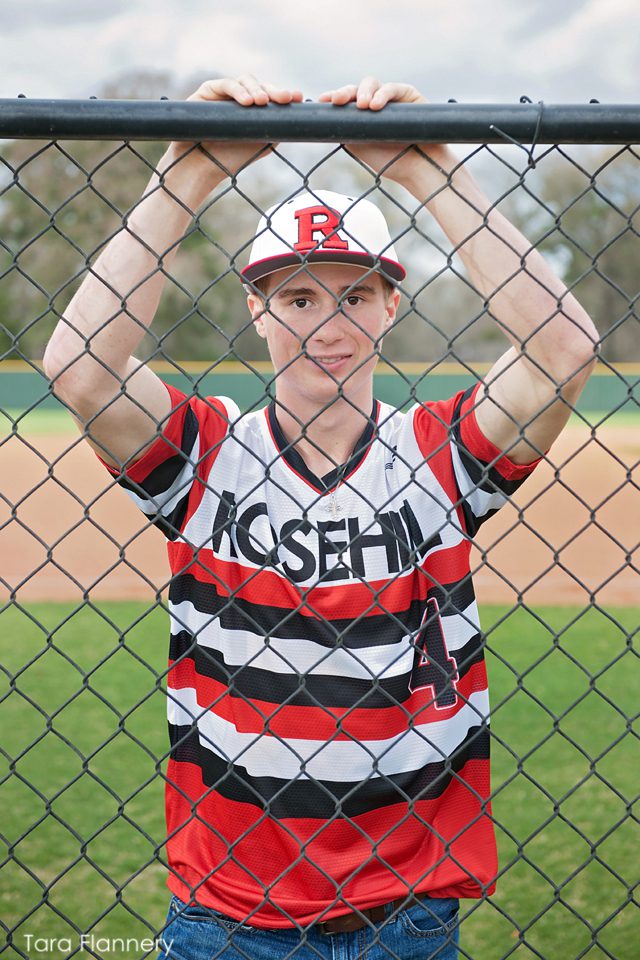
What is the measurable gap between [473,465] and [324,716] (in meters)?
0.60

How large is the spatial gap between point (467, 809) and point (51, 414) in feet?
89.9

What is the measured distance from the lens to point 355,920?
1979 millimetres

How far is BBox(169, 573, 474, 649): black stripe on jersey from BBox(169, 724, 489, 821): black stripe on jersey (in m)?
0.26

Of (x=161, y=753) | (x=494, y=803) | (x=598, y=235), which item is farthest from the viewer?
(x=598, y=235)

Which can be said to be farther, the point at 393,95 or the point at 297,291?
the point at 297,291

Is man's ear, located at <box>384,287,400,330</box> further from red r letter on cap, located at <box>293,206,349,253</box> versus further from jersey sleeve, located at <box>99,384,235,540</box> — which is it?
jersey sleeve, located at <box>99,384,235,540</box>

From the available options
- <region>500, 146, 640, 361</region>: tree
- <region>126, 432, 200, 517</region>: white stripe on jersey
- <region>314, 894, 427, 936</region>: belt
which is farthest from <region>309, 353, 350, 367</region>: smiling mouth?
<region>500, 146, 640, 361</region>: tree

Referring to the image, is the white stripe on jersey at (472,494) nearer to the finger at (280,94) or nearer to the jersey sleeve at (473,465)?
the jersey sleeve at (473,465)

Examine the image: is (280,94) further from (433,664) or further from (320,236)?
(433,664)

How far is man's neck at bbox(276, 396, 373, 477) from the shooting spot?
2145mm

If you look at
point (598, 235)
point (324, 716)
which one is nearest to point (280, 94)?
point (324, 716)

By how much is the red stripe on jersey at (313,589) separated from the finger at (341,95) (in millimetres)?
887

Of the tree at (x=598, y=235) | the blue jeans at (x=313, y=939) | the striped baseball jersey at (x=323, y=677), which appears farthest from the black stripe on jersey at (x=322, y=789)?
the tree at (x=598, y=235)

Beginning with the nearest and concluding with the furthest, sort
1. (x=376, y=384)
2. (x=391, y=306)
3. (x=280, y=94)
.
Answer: (x=280, y=94) → (x=391, y=306) → (x=376, y=384)
